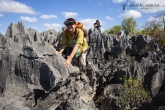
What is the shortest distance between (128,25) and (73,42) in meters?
49.6

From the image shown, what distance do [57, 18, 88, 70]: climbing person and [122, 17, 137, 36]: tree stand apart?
157 ft

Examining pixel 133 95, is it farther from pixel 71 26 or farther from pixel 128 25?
pixel 128 25

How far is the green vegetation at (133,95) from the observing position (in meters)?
8.65

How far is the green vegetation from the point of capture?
865 centimetres

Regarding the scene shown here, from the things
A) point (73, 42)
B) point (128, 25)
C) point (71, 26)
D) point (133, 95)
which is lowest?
point (133, 95)

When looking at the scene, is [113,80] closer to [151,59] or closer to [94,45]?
[151,59]

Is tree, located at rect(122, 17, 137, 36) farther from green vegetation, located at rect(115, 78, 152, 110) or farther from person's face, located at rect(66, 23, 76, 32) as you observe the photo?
person's face, located at rect(66, 23, 76, 32)

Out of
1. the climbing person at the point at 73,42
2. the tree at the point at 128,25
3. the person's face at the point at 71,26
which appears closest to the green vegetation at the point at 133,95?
the climbing person at the point at 73,42

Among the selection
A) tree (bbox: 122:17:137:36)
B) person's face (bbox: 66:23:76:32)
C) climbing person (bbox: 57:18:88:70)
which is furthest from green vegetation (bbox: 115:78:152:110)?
tree (bbox: 122:17:137:36)

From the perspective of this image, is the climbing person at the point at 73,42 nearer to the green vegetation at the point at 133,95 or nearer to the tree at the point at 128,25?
the green vegetation at the point at 133,95

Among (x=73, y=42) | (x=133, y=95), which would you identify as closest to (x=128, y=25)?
(x=133, y=95)

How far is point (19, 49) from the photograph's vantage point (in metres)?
4.18

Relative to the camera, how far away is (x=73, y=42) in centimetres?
479

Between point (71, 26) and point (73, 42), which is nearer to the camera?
point (71, 26)
